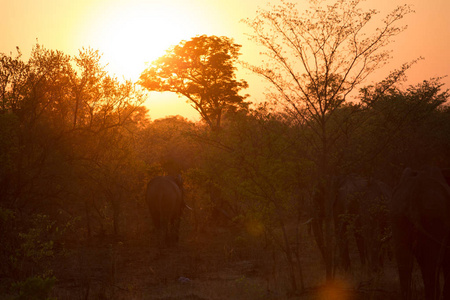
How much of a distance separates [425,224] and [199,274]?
7736mm

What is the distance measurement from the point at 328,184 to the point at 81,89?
10.2 meters

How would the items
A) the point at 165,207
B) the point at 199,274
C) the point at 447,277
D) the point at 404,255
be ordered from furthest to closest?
1. the point at 165,207
2. the point at 199,274
3. the point at 404,255
4. the point at 447,277

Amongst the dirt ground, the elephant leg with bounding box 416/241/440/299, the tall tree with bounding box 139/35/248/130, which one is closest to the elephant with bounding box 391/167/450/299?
the elephant leg with bounding box 416/241/440/299

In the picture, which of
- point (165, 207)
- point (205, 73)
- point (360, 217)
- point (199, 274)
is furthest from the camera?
point (205, 73)

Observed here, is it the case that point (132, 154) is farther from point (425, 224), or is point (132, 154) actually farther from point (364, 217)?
point (425, 224)

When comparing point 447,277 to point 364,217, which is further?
point 364,217

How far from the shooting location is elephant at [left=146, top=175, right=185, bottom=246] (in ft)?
63.4

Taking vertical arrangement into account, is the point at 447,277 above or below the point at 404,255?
below

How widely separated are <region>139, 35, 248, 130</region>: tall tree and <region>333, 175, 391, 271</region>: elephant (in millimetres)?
18334

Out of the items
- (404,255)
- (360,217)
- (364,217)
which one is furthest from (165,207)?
(404,255)

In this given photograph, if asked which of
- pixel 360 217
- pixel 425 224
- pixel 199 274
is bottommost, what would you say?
pixel 199 274

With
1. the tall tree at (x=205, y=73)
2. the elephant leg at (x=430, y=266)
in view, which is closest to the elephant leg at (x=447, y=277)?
the elephant leg at (x=430, y=266)

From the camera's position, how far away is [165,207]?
19.7 meters

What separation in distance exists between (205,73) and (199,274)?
824 inches
